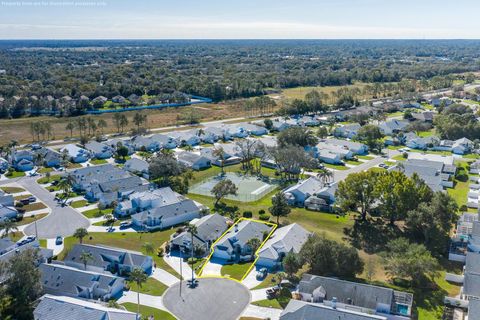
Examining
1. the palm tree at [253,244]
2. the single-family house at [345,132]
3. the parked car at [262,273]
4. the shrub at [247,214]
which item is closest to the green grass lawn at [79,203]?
the shrub at [247,214]

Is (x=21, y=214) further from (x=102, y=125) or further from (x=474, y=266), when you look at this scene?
(x=474, y=266)

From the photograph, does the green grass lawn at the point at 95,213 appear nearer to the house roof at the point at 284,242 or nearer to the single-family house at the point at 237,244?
the single-family house at the point at 237,244

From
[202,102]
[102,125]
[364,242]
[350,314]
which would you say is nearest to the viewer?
[350,314]

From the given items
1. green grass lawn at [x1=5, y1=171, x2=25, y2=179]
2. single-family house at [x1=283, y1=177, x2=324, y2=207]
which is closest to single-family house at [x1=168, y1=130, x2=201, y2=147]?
green grass lawn at [x1=5, y1=171, x2=25, y2=179]

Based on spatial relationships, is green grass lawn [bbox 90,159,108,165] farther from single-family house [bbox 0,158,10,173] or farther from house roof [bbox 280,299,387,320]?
house roof [bbox 280,299,387,320]

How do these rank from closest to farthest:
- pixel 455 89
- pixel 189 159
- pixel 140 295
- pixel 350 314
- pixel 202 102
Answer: pixel 350 314, pixel 140 295, pixel 189 159, pixel 202 102, pixel 455 89

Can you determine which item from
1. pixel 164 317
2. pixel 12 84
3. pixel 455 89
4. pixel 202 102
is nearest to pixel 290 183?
pixel 164 317
